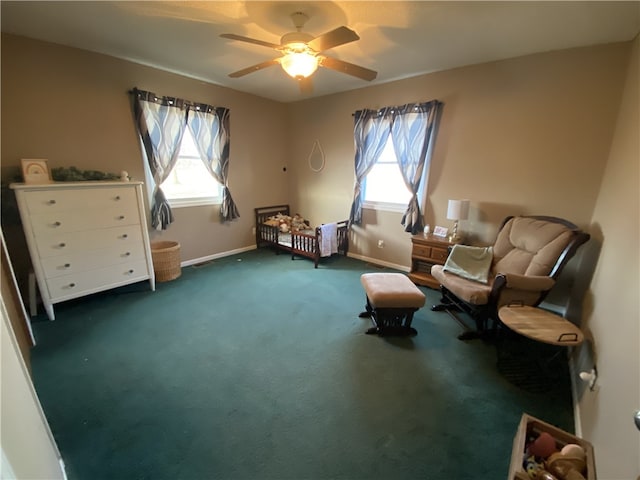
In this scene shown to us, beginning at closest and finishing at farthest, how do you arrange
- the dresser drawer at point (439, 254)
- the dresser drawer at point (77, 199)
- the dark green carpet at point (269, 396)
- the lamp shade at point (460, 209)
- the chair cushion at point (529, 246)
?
the dark green carpet at point (269, 396) → the chair cushion at point (529, 246) → the dresser drawer at point (77, 199) → the lamp shade at point (460, 209) → the dresser drawer at point (439, 254)

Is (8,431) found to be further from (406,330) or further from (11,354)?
(406,330)

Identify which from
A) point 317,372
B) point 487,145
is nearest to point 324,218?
point 487,145

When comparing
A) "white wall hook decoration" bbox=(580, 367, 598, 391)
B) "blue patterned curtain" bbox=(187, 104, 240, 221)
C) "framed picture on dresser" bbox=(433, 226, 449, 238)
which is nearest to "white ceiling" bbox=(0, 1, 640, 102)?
"blue patterned curtain" bbox=(187, 104, 240, 221)

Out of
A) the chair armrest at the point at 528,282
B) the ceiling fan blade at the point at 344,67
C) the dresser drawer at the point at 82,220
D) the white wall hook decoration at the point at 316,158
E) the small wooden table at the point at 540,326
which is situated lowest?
the small wooden table at the point at 540,326

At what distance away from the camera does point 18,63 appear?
2.54m

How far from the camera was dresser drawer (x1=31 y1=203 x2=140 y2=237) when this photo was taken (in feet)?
8.04

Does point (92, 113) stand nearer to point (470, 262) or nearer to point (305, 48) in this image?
point (305, 48)

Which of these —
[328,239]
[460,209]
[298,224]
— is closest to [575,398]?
[460,209]

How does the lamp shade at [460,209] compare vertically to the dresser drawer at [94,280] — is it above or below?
above

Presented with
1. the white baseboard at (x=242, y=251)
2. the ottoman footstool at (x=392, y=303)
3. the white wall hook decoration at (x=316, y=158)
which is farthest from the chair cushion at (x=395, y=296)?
the white wall hook decoration at (x=316, y=158)

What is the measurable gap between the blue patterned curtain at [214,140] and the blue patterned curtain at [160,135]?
7.1 inches

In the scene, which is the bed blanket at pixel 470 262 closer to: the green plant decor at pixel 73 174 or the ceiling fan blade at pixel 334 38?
the ceiling fan blade at pixel 334 38

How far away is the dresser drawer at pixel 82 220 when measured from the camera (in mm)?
2449

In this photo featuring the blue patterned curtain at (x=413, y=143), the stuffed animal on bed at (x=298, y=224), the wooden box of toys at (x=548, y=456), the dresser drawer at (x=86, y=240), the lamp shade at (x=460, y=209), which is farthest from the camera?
the stuffed animal on bed at (x=298, y=224)
